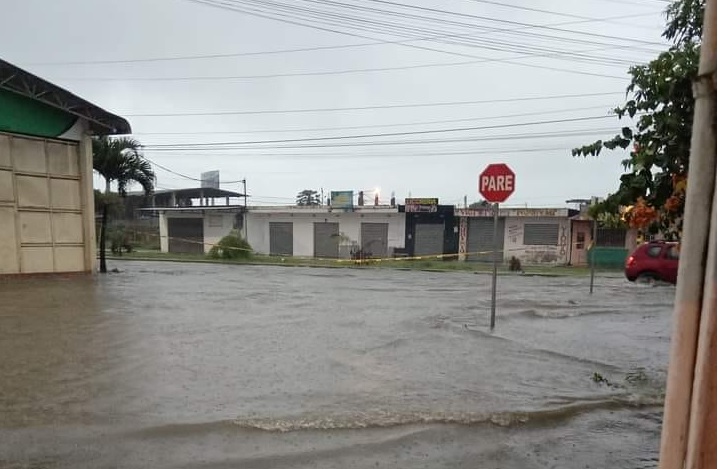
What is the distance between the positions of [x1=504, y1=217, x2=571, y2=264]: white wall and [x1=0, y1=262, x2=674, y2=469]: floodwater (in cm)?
2211

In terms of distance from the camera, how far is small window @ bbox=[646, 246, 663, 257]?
677 inches

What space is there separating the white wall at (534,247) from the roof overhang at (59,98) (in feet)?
78.3

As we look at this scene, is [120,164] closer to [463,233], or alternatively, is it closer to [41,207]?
[41,207]

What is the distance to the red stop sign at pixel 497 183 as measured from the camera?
8.29 m

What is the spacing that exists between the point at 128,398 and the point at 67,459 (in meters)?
1.26

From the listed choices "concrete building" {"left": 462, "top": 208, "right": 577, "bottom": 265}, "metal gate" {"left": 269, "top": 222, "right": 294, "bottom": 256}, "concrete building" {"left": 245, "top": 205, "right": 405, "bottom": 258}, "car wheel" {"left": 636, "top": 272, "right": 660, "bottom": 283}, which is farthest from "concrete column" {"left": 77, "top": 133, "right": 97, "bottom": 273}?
"concrete building" {"left": 462, "top": 208, "right": 577, "bottom": 265}

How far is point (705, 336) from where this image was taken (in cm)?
138

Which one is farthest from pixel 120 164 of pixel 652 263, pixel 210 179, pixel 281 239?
pixel 210 179

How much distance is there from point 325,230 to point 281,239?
3700mm

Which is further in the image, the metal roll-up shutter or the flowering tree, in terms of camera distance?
the metal roll-up shutter

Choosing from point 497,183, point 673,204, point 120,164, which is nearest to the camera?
point 673,204

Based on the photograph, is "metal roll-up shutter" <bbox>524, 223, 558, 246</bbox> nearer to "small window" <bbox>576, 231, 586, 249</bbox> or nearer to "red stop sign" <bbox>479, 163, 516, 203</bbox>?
"small window" <bbox>576, 231, 586, 249</bbox>

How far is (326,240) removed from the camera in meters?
36.5

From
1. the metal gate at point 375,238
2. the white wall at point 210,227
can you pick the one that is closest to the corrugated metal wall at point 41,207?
the metal gate at point 375,238
